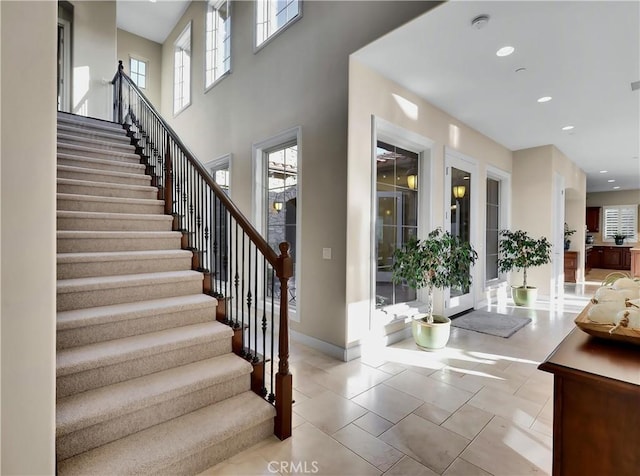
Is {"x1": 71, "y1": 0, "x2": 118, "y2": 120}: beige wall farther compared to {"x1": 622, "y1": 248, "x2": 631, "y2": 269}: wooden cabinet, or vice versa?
{"x1": 622, "y1": 248, "x2": 631, "y2": 269}: wooden cabinet

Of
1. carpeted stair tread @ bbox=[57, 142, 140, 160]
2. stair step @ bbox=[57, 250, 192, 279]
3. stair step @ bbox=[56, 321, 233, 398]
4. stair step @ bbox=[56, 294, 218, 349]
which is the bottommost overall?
stair step @ bbox=[56, 321, 233, 398]

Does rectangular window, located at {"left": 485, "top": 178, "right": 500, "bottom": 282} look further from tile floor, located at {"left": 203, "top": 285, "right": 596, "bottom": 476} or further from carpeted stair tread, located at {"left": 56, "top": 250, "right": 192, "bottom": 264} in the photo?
carpeted stair tread, located at {"left": 56, "top": 250, "right": 192, "bottom": 264}

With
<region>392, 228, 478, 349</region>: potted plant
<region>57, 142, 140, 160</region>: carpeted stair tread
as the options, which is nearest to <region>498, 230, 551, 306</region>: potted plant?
<region>392, 228, 478, 349</region>: potted plant

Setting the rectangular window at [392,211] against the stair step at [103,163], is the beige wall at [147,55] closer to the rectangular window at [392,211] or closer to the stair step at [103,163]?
the stair step at [103,163]

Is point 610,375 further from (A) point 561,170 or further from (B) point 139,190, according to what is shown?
(A) point 561,170

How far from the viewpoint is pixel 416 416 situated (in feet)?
7.55

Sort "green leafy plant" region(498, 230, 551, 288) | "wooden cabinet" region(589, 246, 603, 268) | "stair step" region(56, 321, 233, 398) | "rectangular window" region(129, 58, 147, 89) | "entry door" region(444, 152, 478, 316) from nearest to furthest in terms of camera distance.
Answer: "stair step" region(56, 321, 233, 398) < "entry door" region(444, 152, 478, 316) < "green leafy plant" region(498, 230, 551, 288) < "rectangular window" region(129, 58, 147, 89) < "wooden cabinet" region(589, 246, 603, 268)

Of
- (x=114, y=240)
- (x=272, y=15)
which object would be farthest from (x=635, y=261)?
(x=114, y=240)

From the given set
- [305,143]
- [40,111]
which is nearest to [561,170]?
[305,143]

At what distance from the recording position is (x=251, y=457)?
1879mm

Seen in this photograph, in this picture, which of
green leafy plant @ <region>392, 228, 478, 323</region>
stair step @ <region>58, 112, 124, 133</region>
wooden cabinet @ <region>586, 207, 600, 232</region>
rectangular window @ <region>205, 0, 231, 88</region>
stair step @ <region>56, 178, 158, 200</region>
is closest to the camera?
stair step @ <region>56, 178, 158, 200</region>

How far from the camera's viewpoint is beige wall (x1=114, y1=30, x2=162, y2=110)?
759 centimetres

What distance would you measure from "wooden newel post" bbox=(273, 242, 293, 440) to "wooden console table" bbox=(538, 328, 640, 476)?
4.67ft

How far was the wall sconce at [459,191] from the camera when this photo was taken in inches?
196
